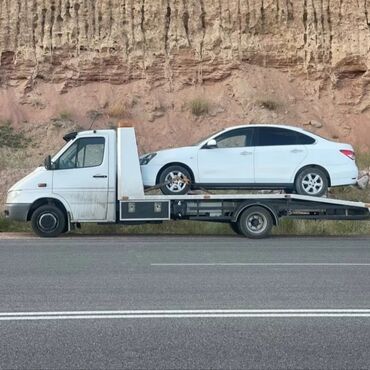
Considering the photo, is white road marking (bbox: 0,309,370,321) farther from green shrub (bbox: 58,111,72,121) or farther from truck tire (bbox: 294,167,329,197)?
green shrub (bbox: 58,111,72,121)

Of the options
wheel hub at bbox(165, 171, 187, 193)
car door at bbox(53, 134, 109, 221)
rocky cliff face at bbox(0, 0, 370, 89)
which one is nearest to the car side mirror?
wheel hub at bbox(165, 171, 187, 193)

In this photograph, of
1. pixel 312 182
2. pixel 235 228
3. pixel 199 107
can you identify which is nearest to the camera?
pixel 312 182

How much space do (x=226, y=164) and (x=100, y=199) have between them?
2.90 meters

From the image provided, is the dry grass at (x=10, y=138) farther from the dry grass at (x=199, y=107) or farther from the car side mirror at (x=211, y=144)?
the car side mirror at (x=211, y=144)

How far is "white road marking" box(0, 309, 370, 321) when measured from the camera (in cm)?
705

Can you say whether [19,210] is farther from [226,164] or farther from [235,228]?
[235,228]

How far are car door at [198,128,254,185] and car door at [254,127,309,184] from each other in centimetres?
21

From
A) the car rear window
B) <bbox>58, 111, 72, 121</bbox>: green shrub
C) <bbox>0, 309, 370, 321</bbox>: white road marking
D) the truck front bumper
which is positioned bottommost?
<bbox>0, 309, 370, 321</bbox>: white road marking

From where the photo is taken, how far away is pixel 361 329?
6.62 meters

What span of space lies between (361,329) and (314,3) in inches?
1124

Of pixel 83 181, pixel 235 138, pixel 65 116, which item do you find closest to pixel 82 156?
pixel 83 181

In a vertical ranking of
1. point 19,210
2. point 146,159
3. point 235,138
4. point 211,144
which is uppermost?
point 235,138

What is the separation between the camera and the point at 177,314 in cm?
721

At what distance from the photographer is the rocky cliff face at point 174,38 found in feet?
102
